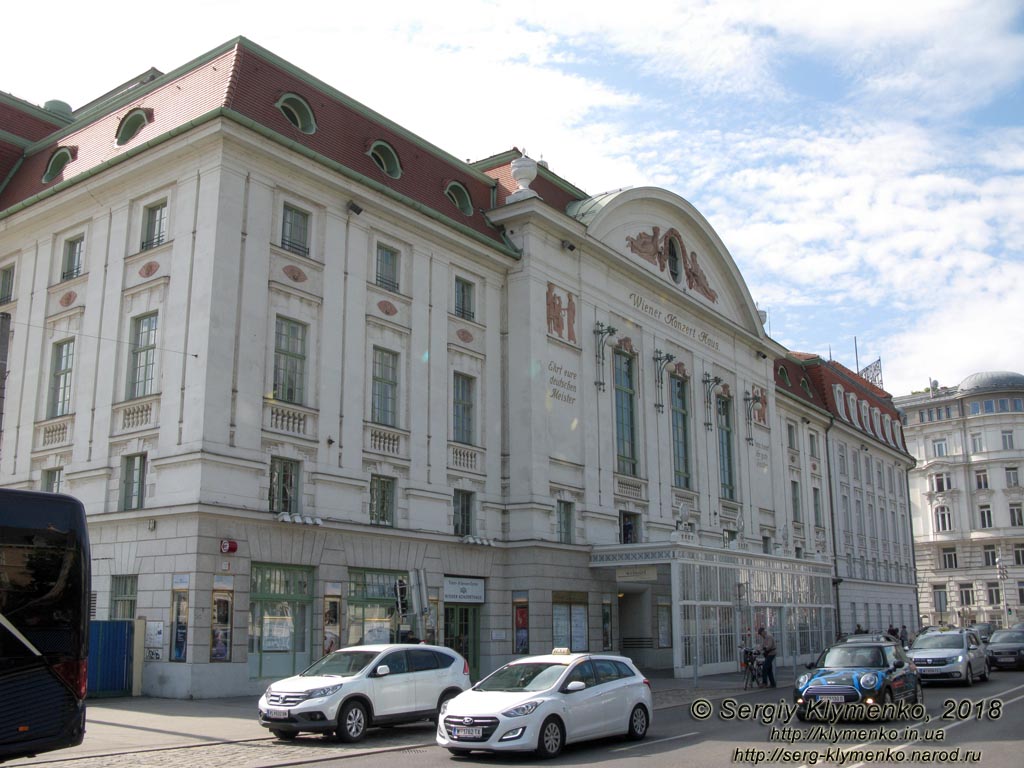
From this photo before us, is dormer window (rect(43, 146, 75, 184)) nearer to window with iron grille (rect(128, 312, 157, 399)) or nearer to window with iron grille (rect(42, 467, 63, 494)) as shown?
window with iron grille (rect(128, 312, 157, 399))

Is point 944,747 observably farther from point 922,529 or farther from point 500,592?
point 922,529

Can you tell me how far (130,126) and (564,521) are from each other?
60.8 ft

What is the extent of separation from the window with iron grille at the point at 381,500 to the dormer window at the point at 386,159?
9603mm

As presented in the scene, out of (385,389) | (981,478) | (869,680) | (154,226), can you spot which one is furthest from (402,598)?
(981,478)

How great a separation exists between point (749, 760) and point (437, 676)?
22.7 ft

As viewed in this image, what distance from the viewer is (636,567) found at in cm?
3366

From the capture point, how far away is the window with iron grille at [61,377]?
93.5ft

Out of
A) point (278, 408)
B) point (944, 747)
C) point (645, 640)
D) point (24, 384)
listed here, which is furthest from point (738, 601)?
point (24, 384)

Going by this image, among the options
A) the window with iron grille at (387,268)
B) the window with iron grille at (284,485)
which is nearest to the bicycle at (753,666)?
the window with iron grille at (284,485)

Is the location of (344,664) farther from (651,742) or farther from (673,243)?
(673,243)

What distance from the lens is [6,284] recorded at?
3180 cm

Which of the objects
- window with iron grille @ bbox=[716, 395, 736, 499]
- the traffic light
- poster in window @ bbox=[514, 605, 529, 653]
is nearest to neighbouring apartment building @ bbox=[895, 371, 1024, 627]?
window with iron grille @ bbox=[716, 395, 736, 499]

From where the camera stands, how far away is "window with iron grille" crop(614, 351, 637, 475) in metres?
37.8

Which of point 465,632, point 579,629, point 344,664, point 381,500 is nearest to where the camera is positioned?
point 344,664
